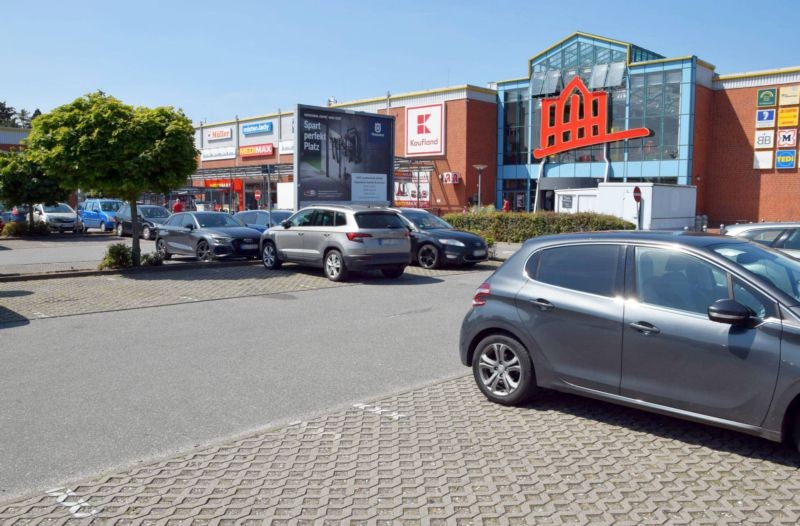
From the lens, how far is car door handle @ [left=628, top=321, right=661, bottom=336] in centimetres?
482

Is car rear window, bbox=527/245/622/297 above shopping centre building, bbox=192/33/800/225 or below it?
below

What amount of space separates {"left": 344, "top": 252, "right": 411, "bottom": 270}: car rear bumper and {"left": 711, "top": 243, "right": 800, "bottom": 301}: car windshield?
959 cm

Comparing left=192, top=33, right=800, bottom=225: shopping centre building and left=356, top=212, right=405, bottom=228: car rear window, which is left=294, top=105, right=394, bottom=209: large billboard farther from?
left=192, top=33, right=800, bottom=225: shopping centre building

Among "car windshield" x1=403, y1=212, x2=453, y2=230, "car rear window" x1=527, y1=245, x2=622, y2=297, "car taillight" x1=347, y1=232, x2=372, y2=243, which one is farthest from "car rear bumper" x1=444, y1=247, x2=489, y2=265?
"car rear window" x1=527, y1=245, x2=622, y2=297

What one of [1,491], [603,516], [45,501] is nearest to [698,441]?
[603,516]

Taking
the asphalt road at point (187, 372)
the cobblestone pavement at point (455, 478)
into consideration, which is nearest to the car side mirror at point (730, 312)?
the cobblestone pavement at point (455, 478)

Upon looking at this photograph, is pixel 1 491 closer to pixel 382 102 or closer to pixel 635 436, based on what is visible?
pixel 635 436

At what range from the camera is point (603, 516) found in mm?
3809

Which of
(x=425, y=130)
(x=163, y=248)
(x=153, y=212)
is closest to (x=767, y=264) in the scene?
(x=163, y=248)

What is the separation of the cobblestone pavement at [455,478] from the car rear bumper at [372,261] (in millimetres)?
8710

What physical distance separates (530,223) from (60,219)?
2124 centimetres

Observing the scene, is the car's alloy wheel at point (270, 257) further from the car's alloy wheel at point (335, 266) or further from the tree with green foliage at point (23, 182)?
the tree with green foliage at point (23, 182)

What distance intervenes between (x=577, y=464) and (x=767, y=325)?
1518mm

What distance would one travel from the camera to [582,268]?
5461 millimetres
